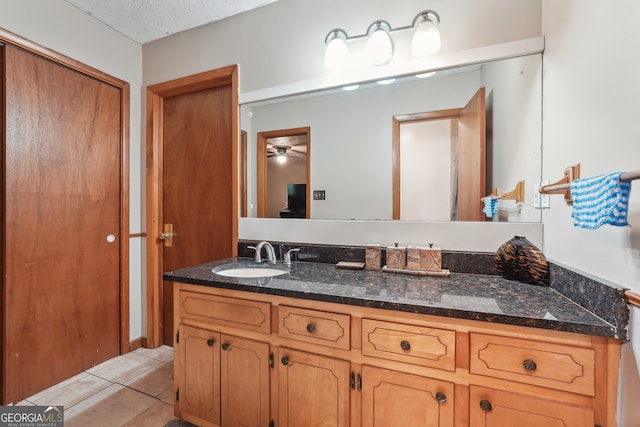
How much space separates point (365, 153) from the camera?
5.62 ft

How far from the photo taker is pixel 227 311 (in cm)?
133

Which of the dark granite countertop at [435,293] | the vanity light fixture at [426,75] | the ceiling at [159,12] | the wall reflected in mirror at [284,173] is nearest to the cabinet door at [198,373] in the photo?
the dark granite countertop at [435,293]

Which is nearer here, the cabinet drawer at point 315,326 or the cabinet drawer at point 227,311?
the cabinet drawer at point 315,326

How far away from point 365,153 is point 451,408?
1.26 metres

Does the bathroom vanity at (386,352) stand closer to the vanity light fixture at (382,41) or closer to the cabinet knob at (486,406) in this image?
the cabinet knob at (486,406)

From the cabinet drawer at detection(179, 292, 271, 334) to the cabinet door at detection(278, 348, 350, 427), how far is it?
0.16 m

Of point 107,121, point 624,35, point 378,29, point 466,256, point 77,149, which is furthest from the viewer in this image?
point 107,121

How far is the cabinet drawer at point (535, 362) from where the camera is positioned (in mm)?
833

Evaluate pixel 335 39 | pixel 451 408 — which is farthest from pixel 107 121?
pixel 451 408

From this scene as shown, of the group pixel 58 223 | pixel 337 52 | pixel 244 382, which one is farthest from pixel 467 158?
pixel 58 223

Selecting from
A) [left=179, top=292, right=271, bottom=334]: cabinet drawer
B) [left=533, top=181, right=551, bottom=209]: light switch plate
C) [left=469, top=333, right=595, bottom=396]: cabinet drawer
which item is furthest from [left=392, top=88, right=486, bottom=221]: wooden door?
[left=179, top=292, right=271, bottom=334]: cabinet drawer

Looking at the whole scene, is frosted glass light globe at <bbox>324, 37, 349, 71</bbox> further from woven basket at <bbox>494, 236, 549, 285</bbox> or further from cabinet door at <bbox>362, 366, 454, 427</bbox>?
cabinet door at <bbox>362, 366, 454, 427</bbox>

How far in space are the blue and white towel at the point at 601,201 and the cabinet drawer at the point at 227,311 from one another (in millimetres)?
1136

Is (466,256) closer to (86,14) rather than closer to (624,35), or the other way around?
(624,35)
